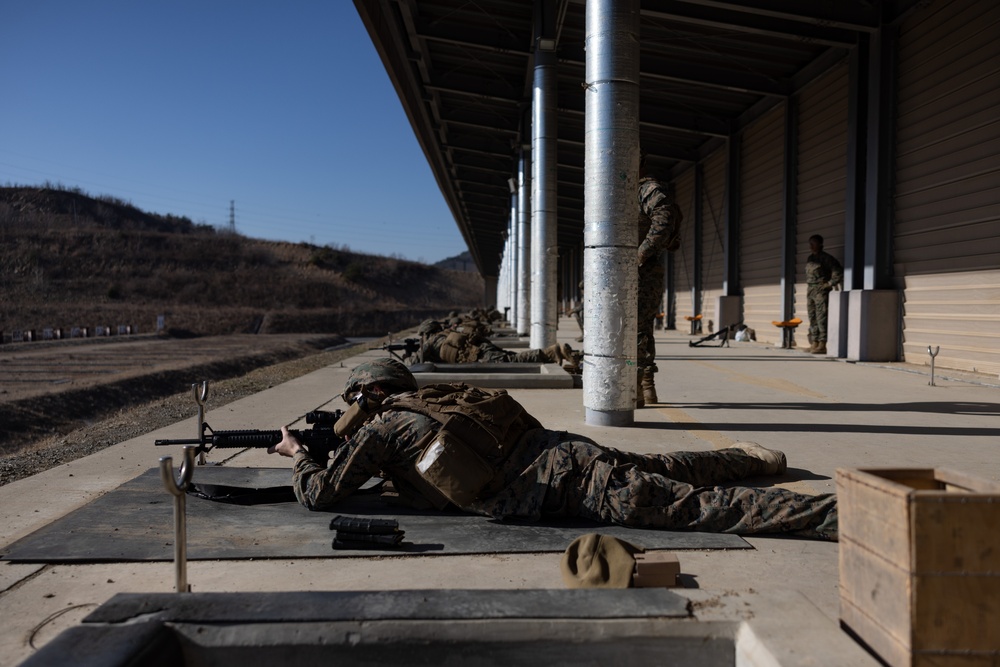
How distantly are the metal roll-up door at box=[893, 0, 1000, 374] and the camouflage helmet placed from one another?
7930 mm

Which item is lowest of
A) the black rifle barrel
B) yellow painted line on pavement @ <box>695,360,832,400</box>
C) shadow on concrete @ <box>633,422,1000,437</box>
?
shadow on concrete @ <box>633,422,1000,437</box>

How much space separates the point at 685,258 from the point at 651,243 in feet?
51.2

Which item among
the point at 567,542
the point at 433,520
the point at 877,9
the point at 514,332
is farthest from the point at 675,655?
the point at 514,332

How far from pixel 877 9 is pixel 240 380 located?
10.9 metres

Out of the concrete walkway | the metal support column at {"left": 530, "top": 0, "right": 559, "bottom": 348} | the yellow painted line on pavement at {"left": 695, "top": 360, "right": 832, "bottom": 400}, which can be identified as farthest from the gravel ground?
the yellow painted line on pavement at {"left": 695, "top": 360, "right": 832, "bottom": 400}

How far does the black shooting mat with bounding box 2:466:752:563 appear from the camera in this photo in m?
3.21

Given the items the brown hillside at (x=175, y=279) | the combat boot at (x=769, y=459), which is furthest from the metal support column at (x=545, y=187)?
the brown hillside at (x=175, y=279)

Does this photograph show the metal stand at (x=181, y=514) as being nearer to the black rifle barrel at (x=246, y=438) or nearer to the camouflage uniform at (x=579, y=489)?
the camouflage uniform at (x=579, y=489)

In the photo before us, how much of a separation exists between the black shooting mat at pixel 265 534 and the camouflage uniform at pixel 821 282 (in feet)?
32.8

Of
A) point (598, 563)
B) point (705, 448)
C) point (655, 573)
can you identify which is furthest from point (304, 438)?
point (705, 448)

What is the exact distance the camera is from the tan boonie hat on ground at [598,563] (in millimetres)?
2619

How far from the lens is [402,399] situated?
11.9 feet

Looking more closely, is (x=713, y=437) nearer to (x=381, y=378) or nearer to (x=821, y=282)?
(x=381, y=378)

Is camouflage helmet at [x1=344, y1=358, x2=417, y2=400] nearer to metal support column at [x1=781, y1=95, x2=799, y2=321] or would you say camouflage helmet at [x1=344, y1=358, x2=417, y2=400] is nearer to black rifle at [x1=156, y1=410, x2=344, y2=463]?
black rifle at [x1=156, y1=410, x2=344, y2=463]
